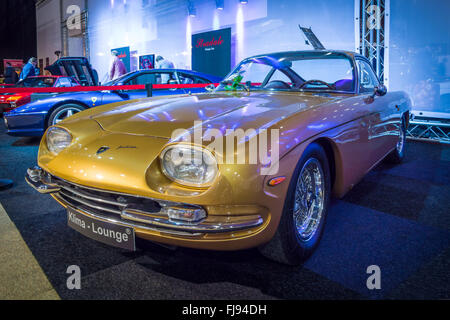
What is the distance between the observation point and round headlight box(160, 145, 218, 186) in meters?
1.52

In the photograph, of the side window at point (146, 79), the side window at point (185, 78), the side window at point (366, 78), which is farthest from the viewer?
the side window at point (185, 78)

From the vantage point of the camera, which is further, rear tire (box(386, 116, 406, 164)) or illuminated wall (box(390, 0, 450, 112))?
illuminated wall (box(390, 0, 450, 112))

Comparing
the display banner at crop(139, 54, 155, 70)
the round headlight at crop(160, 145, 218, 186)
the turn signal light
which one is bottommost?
the turn signal light

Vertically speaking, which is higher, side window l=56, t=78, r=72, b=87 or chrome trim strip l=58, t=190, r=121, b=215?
side window l=56, t=78, r=72, b=87

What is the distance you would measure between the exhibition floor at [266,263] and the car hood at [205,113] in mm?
699

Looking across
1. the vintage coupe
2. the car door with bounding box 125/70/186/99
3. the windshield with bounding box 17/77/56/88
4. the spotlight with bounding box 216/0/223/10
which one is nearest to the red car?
the windshield with bounding box 17/77/56/88

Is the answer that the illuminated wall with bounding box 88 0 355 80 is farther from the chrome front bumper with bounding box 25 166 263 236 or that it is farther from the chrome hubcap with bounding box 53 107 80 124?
the chrome front bumper with bounding box 25 166 263 236

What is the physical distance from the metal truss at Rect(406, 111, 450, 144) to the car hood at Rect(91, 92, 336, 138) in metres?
4.19

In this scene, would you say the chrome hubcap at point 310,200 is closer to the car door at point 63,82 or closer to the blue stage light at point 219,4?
the car door at point 63,82

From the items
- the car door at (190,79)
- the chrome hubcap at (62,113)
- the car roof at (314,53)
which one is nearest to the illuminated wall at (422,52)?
the car door at (190,79)

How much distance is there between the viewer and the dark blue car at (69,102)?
5.19m

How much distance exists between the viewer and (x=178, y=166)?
1590 mm

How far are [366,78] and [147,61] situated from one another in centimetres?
1059
